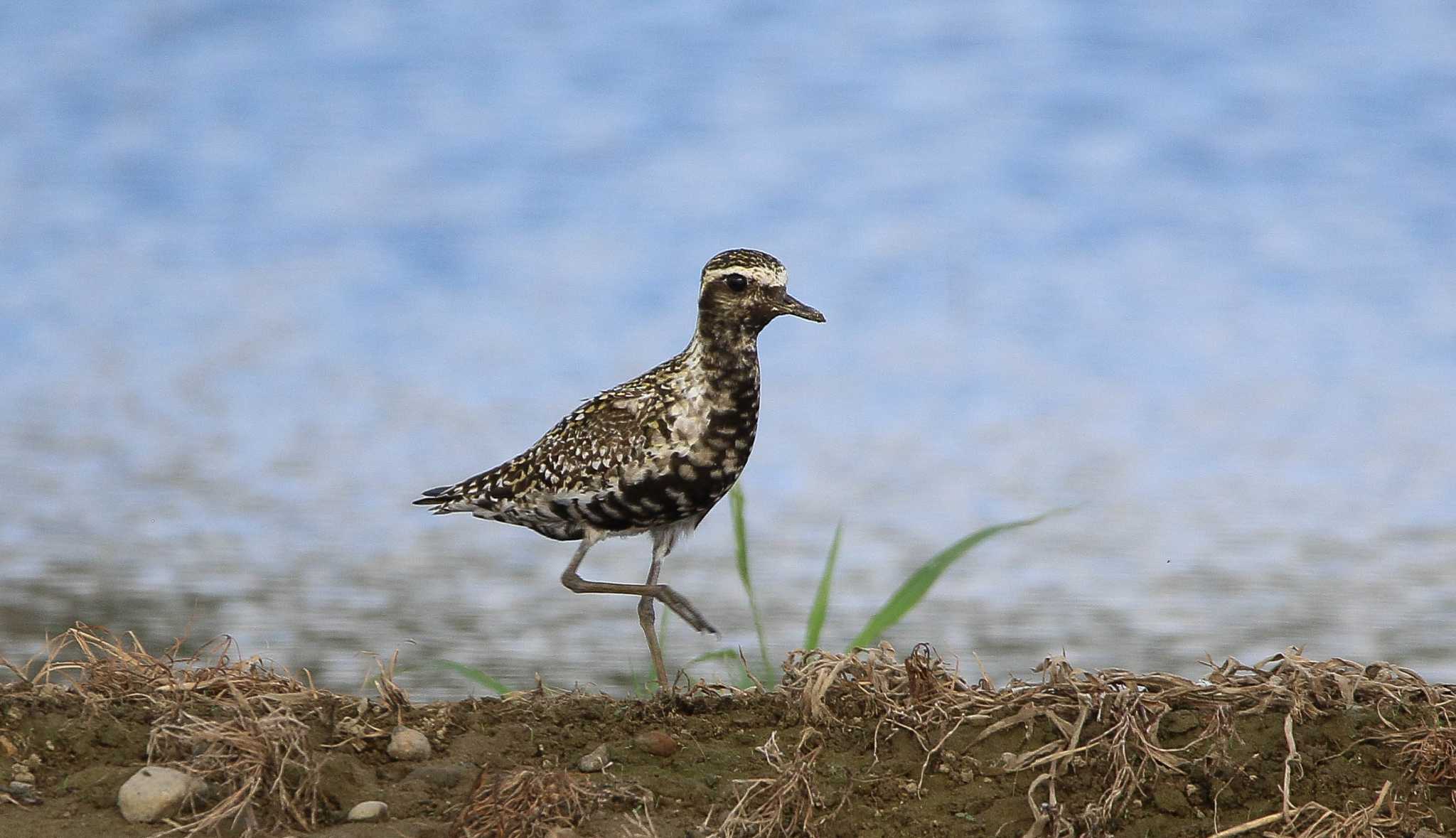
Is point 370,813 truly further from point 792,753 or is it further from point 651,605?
point 651,605

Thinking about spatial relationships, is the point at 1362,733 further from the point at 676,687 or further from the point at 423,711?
the point at 423,711

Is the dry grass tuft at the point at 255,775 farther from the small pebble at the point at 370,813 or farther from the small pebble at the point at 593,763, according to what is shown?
the small pebble at the point at 593,763

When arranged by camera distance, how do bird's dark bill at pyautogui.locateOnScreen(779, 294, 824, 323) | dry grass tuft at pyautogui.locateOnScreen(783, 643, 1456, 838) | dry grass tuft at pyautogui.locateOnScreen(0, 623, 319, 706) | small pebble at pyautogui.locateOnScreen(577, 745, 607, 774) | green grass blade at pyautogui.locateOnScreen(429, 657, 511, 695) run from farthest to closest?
green grass blade at pyautogui.locateOnScreen(429, 657, 511, 695)
bird's dark bill at pyautogui.locateOnScreen(779, 294, 824, 323)
dry grass tuft at pyautogui.locateOnScreen(0, 623, 319, 706)
small pebble at pyautogui.locateOnScreen(577, 745, 607, 774)
dry grass tuft at pyautogui.locateOnScreen(783, 643, 1456, 838)

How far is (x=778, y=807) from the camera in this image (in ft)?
11.8

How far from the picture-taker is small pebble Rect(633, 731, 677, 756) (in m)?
4.02

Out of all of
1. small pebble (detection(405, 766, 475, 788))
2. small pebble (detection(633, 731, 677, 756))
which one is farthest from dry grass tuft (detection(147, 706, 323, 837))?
small pebble (detection(633, 731, 677, 756))

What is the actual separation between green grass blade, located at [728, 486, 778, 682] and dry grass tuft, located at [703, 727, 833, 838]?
161cm

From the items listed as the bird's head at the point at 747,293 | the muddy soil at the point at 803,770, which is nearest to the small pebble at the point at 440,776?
the muddy soil at the point at 803,770

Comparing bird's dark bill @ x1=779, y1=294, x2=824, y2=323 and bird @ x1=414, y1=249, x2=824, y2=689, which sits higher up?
bird's dark bill @ x1=779, y1=294, x2=824, y2=323

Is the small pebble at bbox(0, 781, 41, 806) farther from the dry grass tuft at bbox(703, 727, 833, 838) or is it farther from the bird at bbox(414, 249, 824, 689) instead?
the bird at bbox(414, 249, 824, 689)

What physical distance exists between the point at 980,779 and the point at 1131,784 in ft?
1.24

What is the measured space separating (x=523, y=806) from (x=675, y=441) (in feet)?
5.70

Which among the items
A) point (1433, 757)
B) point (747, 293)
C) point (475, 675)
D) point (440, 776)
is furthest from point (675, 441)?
point (1433, 757)

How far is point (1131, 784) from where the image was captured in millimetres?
3725
